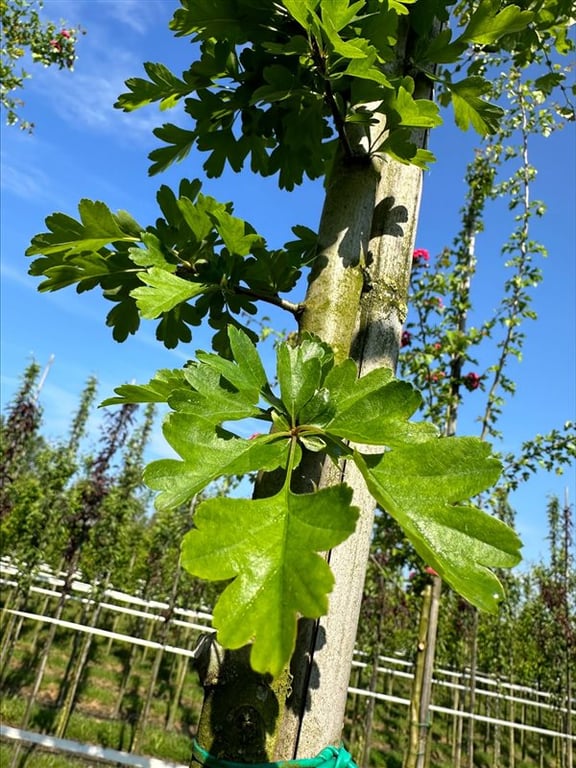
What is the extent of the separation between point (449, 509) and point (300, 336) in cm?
45

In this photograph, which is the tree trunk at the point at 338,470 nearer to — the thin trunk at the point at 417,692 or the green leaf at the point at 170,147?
the green leaf at the point at 170,147

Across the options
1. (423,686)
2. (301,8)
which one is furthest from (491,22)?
(423,686)

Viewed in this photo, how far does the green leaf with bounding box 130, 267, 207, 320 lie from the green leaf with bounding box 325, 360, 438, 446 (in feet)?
1.39

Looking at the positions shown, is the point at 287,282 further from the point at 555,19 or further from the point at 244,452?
the point at 555,19

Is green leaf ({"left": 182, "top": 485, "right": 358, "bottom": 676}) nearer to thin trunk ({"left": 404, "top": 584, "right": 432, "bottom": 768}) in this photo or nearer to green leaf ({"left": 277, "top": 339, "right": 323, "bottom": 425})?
green leaf ({"left": 277, "top": 339, "right": 323, "bottom": 425})

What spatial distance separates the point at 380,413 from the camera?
0.71 m

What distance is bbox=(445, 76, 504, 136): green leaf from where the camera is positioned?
126 cm

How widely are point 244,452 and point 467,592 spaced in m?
0.30

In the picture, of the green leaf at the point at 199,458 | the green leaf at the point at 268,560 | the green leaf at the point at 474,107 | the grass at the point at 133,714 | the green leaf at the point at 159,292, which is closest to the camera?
the green leaf at the point at 268,560

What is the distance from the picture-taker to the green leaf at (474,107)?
1260 millimetres

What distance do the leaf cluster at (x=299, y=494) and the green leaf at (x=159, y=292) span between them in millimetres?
198

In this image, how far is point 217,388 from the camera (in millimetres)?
772

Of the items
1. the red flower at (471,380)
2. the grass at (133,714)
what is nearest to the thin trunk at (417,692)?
the red flower at (471,380)

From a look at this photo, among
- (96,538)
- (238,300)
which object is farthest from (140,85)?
(96,538)
